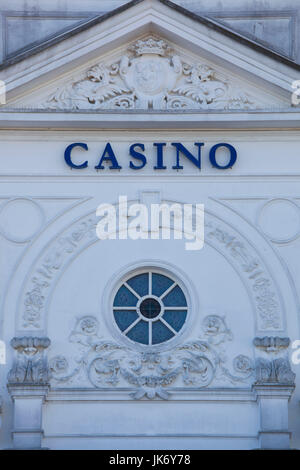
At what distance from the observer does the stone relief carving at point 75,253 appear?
2811 cm

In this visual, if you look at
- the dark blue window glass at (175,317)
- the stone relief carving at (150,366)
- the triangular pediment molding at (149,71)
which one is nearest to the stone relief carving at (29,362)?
the stone relief carving at (150,366)

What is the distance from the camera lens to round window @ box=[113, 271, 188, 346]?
28219mm

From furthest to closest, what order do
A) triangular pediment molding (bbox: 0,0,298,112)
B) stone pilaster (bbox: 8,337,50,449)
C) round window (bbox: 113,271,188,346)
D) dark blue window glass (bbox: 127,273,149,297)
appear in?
triangular pediment molding (bbox: 0,0,298,112) < dark blue window glass (bbox: 127,273,149,297) < round window (bbox: 113,271,188,346) < stone pilaster (bbox: 8,337,50,449)

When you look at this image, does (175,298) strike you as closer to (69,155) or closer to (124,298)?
(124,298)

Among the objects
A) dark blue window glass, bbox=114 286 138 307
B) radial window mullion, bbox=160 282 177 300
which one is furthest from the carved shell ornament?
dark blue window glass, bbox=114 286 138 307

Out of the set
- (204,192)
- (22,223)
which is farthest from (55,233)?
(204,192)

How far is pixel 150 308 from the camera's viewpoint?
92.9ft

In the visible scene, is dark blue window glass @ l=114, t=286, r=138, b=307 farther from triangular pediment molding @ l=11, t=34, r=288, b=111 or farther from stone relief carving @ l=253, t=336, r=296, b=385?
triangular pediment molding @ l=11, t=34, r=288, b=111

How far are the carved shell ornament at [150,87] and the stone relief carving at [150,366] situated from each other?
12.9ft

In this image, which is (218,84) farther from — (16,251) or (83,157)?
(16,251)

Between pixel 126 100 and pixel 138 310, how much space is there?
11.8ft

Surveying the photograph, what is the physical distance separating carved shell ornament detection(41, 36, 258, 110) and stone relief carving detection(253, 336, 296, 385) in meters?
4.08

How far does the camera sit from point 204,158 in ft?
Result: 95.1

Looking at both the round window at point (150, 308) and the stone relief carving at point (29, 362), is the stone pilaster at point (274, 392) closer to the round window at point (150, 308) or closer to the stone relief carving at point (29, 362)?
the round window at point (150, 308)
